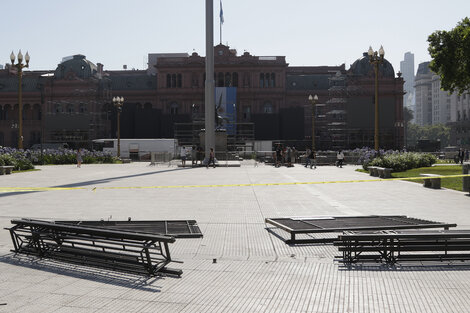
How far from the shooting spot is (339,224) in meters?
11.2

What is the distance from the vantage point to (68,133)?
305 ft

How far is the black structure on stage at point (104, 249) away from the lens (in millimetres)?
7742

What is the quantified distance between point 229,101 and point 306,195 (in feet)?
249

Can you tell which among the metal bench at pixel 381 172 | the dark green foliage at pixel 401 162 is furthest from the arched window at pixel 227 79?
the metal bench at pixel 381 172

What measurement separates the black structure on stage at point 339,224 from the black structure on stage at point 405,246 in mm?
1288

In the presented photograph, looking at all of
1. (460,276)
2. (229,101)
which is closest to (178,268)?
(460,276)

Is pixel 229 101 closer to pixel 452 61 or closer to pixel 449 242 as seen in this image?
pixel 452 61

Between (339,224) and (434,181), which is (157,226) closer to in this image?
(339,224)

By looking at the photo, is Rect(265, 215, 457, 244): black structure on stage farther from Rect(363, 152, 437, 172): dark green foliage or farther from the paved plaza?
Rect(363, 152, 437, 172): dark green foliage

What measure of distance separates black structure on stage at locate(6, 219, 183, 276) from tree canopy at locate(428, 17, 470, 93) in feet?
95.7

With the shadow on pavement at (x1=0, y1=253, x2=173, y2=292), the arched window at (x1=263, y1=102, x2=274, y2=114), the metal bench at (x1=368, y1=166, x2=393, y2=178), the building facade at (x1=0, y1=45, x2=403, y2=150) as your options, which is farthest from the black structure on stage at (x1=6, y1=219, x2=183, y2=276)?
the arched window at (x1=263, y1=102, x2=274, y2=114)

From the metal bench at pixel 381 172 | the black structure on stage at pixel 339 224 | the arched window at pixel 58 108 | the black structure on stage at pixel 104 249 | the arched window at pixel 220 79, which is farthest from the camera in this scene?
the arched window at pixel 220 79

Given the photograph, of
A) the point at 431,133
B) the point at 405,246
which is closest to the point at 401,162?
the point at 405,246

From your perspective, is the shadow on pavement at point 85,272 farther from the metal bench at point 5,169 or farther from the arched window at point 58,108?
the arched window at point 58,108
